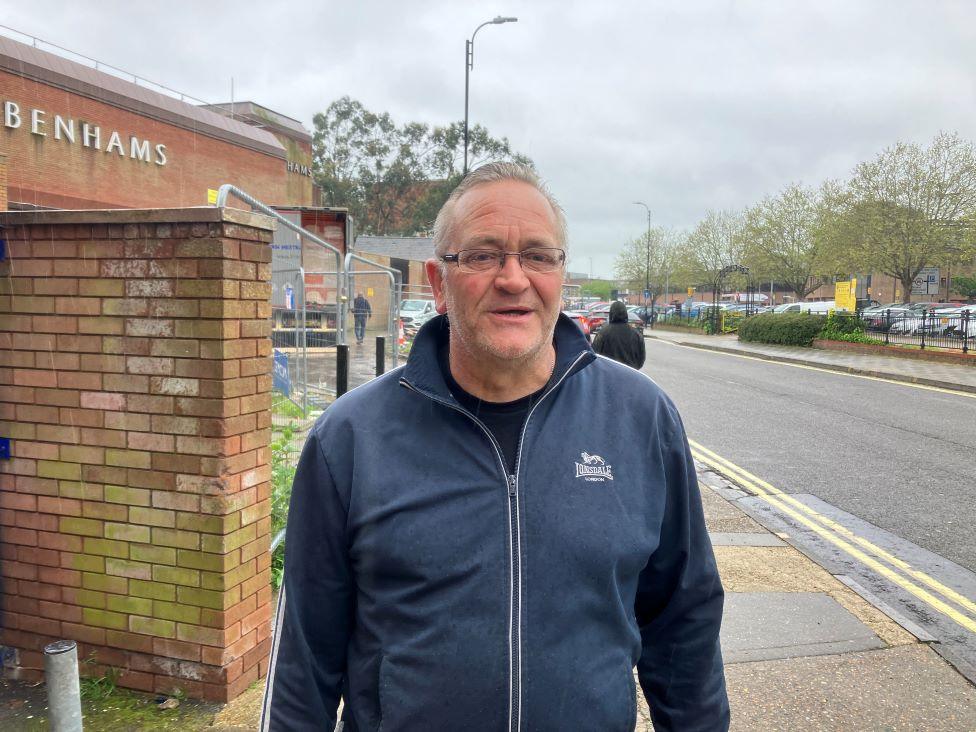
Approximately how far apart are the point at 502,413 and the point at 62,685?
5.10 ft

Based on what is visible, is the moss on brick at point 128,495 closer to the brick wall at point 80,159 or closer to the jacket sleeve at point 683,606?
the brick wall at point 80,159

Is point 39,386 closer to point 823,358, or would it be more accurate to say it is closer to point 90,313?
point 90,313

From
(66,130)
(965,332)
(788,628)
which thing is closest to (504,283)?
(66,130)

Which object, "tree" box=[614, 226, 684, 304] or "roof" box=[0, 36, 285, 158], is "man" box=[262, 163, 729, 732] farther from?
"tree" box=[614, 226, 684, 304]

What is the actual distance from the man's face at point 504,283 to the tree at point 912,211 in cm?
3054

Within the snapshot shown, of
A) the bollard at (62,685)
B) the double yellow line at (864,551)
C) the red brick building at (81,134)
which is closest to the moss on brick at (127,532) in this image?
the bollard at (62,685)

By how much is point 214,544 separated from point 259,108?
93.6 feet

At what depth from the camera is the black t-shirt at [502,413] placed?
1.73 metres

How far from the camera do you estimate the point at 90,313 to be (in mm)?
2992

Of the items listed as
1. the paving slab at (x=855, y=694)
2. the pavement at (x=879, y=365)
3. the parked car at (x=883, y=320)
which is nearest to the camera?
the paving slab at (x=855, y=694)

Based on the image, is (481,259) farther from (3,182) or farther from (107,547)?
(3,182)

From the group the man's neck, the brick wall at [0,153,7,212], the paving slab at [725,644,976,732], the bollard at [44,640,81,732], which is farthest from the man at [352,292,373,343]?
the man's neck

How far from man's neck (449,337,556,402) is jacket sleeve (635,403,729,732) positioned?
0.32 meters

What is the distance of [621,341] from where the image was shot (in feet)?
29.1
